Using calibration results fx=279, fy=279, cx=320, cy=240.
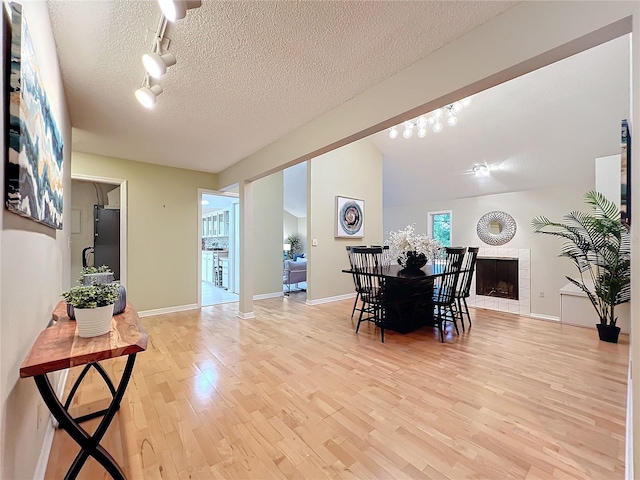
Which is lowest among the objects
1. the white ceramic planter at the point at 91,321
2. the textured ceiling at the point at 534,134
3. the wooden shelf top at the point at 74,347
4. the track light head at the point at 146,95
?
the wooden shelf top at the point at 74,347

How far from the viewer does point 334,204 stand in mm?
5445

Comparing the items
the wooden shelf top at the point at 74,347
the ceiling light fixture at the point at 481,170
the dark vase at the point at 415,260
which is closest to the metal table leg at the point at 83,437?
the wooden shelf top at the point at 74,347

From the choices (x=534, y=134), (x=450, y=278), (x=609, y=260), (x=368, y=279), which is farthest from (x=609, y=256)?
(x=368, y=279)

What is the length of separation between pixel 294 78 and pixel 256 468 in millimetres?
2517

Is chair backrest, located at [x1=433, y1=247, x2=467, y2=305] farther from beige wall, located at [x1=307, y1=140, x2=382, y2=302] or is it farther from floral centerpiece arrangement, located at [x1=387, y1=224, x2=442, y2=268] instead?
beige wall, located at [x1=307, y1=140, x2=382, y2=302]

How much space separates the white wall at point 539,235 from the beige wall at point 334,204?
1.93m

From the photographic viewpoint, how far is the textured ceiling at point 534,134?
3201 mm

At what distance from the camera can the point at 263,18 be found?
5.14 ft

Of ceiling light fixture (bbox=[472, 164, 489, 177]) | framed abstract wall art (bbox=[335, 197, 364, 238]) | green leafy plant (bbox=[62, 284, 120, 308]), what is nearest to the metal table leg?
green leafy plant (bbox=[62, 284, 120, 308])

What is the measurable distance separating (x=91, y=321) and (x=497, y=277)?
19.9 ft

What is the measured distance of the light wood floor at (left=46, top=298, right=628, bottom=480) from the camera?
1.45 metres

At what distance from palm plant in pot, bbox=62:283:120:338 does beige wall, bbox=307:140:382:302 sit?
3.89m

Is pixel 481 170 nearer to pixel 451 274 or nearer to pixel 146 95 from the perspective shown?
pixel 451 274

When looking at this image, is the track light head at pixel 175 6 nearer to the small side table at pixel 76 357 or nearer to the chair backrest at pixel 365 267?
the small side table at pixel 76 357
